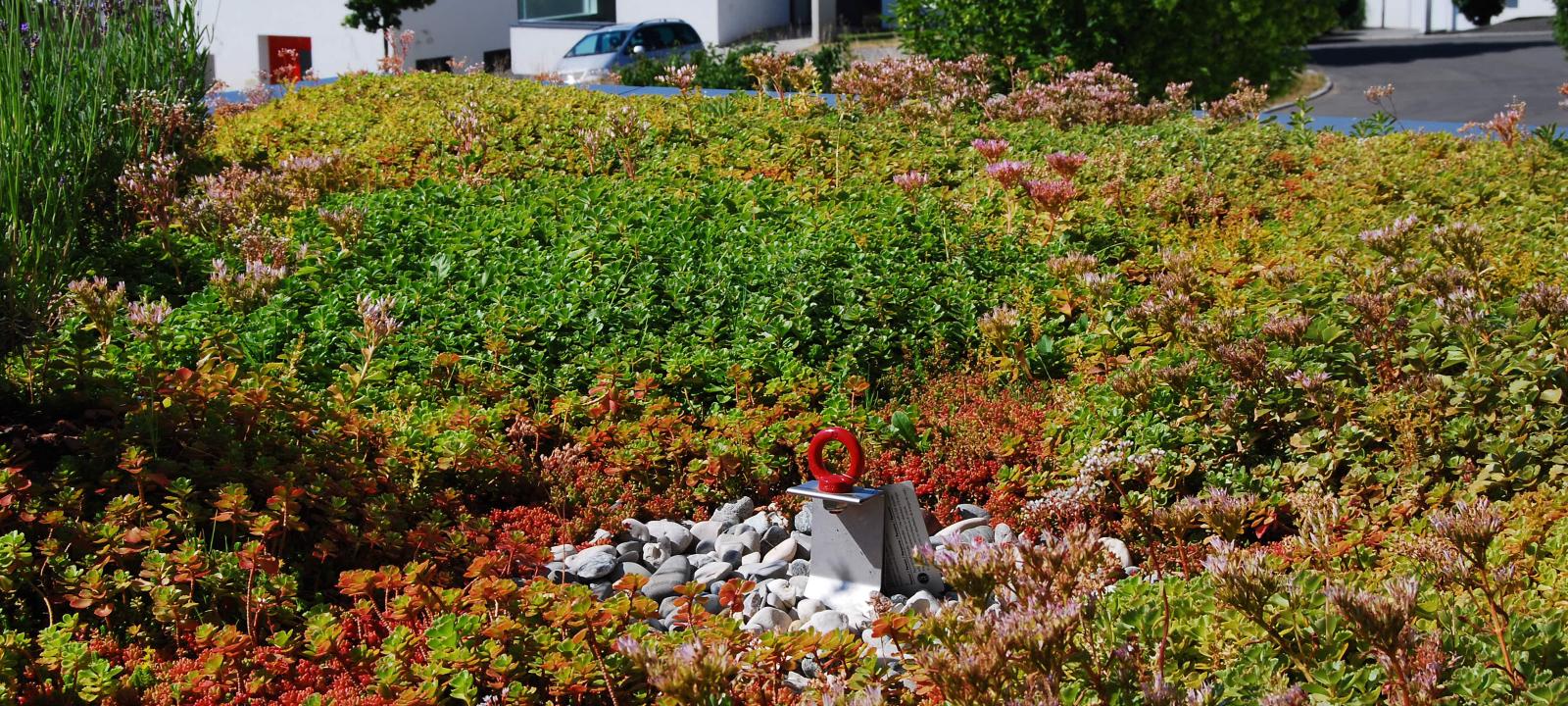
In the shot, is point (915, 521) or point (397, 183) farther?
point (397, 183)

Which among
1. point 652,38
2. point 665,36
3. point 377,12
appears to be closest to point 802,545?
point 652,38

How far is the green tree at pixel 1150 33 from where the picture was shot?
41.0 ft

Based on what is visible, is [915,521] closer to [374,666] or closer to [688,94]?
[374,666]

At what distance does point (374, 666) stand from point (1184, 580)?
2.02 meters

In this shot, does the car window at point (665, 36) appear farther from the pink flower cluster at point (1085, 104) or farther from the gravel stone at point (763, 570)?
the gravel stone at point (763, 570)

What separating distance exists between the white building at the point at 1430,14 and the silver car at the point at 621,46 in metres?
36.8

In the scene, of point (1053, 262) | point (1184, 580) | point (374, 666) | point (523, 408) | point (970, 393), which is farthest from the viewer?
point (1053, 262)

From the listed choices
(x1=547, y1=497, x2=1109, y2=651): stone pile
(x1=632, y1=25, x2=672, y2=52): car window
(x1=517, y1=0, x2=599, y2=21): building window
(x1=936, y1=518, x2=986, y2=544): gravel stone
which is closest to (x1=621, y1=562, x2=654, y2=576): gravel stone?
(x1=547, y1=497, x2=1109, y2=651): stone pile

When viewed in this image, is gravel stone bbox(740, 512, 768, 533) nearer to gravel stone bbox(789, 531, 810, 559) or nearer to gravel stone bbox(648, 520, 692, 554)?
gravel stone bbox(789, 531, 810, 559)

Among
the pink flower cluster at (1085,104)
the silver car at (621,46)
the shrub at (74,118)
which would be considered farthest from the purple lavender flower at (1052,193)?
the silver car at (621,46)

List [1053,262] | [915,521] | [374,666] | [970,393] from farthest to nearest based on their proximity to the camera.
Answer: [1053,262]
[970,393]
[915,521]
[374,666]

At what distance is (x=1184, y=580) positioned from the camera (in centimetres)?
318

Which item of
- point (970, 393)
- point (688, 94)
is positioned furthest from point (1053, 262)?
point (688, 94)

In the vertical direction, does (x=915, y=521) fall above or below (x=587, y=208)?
Result: below
